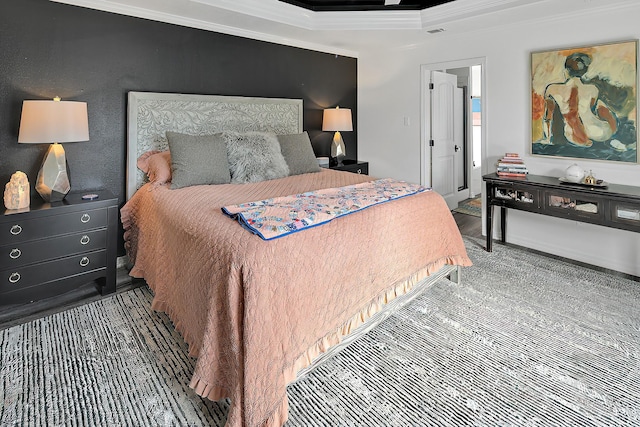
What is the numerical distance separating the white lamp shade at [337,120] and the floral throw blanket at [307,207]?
80.1 inches

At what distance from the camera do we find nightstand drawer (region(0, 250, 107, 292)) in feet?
7.94

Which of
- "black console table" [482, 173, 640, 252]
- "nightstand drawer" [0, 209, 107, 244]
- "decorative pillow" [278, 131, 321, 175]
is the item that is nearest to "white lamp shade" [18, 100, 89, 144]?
"nightstand drawer" [0, 209, 107, 244]

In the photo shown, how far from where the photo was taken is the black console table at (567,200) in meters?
2.81

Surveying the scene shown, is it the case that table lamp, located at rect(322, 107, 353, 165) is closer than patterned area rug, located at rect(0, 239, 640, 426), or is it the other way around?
patterned area rug, located at rect(0, 239, 640, 426)

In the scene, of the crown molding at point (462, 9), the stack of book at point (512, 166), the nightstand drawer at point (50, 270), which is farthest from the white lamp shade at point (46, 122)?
the stack of book at point (512, 166)

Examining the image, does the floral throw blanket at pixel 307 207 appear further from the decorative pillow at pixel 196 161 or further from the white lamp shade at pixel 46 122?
the white lamp shade at pixel 46 122

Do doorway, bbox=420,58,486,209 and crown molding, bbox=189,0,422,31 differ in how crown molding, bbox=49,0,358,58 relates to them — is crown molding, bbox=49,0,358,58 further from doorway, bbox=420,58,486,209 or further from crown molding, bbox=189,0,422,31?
doorway, bbox=420,58,486,209

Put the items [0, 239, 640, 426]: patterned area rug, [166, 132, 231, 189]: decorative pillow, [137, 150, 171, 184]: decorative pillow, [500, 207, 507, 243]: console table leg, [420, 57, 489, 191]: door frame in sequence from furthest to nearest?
[420, 57, 489, 191]: door frame → [500, 207, 507, 243]: console table leg → [137, 150, 171, 184]: decorative pillow → [166, 132, 231, 189]: decorative pillow → [0, 239, 640, 426]: patterned area rug

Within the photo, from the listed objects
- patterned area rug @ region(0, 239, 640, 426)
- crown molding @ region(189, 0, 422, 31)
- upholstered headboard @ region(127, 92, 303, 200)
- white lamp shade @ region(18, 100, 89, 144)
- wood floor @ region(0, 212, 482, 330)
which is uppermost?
crown molding @ region(189, 0, 422, 31)

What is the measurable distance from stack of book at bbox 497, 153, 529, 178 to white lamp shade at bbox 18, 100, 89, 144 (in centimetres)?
382

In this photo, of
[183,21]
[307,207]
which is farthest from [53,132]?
[307,207]

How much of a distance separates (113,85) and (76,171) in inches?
32.4

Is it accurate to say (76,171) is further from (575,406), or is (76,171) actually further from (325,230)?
(575,406)

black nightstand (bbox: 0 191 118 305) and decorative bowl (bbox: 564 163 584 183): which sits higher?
decorative bowl (bbox: 564 163 584 183)
